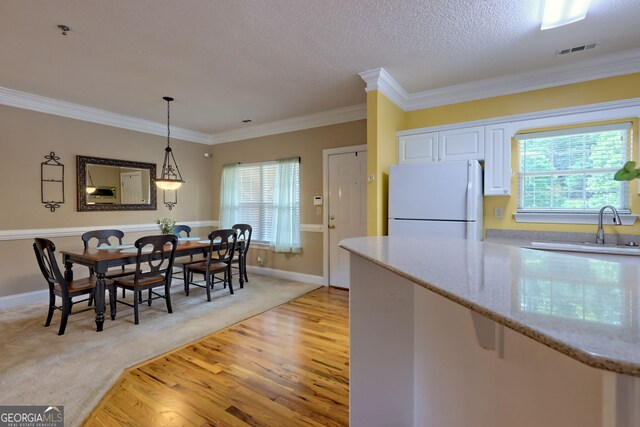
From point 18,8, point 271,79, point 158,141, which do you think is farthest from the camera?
point 158,141

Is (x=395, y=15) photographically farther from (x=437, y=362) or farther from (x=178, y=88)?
(x=178, y=88)

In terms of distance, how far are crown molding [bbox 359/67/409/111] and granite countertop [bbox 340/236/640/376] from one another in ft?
8.24

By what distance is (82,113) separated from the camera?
437 cm

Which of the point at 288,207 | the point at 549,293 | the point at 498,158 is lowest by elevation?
the point at 549,293

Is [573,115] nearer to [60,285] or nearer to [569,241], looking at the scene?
[569,241]

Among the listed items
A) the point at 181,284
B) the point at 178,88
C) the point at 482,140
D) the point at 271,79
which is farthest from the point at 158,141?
the point at 482,140

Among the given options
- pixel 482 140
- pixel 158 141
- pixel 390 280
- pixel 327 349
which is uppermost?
pixel 158 141

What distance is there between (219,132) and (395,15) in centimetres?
438

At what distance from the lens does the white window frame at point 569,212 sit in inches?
112

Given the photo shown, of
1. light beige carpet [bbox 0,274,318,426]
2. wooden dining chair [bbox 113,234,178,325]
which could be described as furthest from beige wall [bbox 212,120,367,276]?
wooden dining chair [bbox 113,234,178,325]

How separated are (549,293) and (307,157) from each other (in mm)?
4449

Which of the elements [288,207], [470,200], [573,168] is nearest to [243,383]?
[470,200]

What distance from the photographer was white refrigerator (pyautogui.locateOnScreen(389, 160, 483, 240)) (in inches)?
117

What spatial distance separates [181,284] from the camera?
4855 mm
